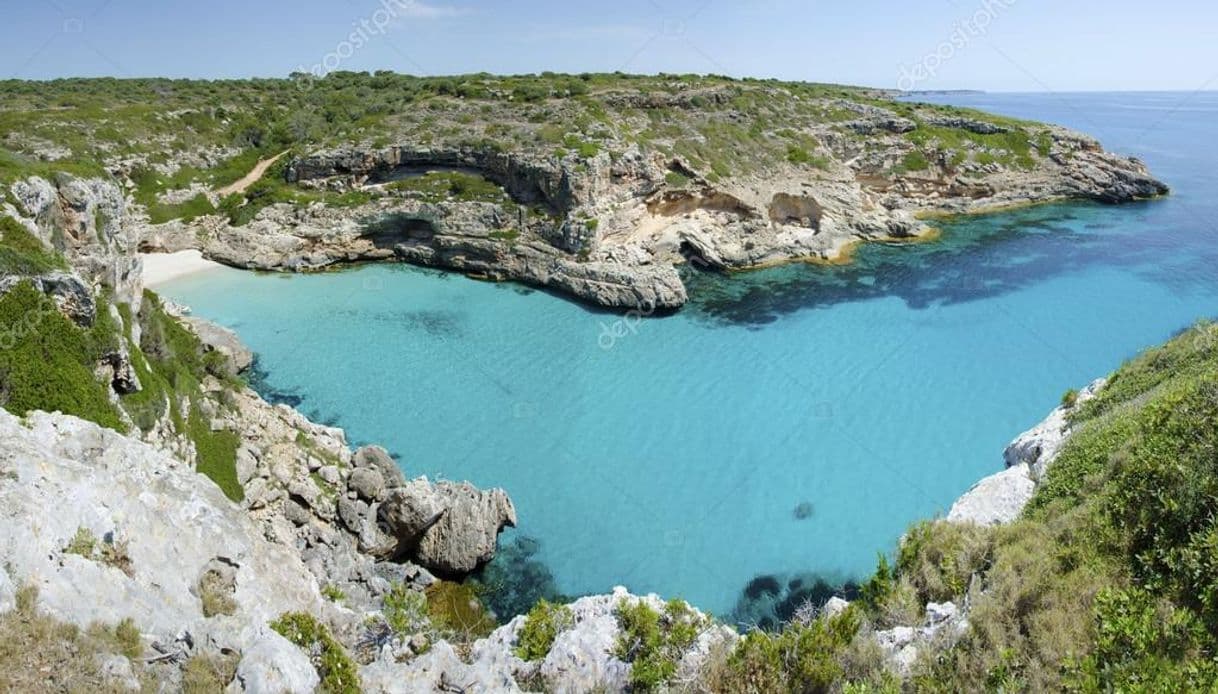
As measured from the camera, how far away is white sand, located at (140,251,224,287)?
3552 cm

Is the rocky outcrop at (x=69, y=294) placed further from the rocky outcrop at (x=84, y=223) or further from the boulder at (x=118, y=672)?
the boulder at (x=118, y=672)

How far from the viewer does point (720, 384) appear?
81.5 feet

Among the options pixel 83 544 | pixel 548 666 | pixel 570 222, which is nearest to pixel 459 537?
pixel 548 666

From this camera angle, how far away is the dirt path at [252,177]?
149 ft

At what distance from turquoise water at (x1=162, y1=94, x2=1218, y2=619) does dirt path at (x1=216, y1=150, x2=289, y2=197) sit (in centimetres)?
1244

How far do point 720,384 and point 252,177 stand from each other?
42.3 metres

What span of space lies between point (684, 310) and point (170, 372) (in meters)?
23.6

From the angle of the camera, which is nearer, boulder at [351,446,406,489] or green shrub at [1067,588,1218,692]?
green shrub at [1067,588,1218,692]

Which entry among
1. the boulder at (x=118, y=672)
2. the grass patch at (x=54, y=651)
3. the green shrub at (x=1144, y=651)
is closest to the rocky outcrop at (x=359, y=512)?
the grass patch at (x=54, y=651)

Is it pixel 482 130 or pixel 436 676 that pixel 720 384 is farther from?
pixel 482 130

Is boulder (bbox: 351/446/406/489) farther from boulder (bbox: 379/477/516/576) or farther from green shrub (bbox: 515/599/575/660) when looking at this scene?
green shrub (bbox: 515/599/575/660)

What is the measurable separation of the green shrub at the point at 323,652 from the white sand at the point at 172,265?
35.2m

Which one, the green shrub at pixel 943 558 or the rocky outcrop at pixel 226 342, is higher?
the rocky outcrop at pixel 226 342

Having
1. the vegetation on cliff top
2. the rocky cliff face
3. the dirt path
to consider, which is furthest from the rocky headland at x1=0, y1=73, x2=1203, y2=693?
the dirt path
